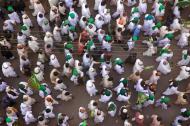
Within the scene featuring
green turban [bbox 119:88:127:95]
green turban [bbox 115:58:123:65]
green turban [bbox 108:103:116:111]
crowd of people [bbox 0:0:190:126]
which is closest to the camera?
→ green turban [bbox 108:103:116:111]

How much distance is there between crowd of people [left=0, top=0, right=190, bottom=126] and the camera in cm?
1016

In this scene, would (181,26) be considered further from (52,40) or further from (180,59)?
(52,40)

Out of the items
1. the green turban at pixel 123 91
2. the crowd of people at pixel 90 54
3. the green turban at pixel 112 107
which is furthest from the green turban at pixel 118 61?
the green turban at pixel 112 107

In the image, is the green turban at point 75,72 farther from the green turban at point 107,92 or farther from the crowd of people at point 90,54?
the green turban at point 107,92

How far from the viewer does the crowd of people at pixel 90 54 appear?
1016 cm

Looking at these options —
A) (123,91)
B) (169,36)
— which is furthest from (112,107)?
(169,36)

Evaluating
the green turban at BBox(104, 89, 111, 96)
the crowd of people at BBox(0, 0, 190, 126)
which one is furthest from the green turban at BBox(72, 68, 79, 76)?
the green turban at BBox(104, 89, 111, 96)

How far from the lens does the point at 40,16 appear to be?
11422mm

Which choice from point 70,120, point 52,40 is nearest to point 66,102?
point 70,120

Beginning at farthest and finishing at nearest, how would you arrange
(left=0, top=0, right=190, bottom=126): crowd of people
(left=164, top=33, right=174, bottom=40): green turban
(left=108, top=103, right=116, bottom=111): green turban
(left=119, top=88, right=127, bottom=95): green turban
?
(left=164, top=33, right=174, bottom=40): green turban < (left=0, top=0, right=190, bottom=126): crowd of people < (left=119, top=88, right=127, bottom=95): green turban < (left=108, top=103, right=116, bottom=111): green turban

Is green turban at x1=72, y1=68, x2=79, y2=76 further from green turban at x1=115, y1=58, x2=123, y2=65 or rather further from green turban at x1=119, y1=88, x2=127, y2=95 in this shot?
green turban at x1=119, y1=88, x2=127, y2=95

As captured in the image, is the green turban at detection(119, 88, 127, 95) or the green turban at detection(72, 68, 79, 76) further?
the green turban at detection(72, 68, 79, 76)

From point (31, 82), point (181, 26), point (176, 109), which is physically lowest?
point (176, 109)

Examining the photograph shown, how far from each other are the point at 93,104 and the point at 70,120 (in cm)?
106
